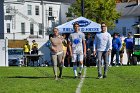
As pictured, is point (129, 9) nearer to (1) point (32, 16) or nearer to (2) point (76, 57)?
(1) point (32, 16)

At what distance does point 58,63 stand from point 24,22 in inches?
2372

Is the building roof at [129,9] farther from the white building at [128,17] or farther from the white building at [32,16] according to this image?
the white building at [32,16]

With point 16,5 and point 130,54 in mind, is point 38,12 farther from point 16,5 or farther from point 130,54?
point 130,54

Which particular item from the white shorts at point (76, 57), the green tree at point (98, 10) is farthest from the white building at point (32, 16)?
the white shorts at point (76, 57)

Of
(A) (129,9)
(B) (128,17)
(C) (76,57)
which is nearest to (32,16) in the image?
(B) (128,17)

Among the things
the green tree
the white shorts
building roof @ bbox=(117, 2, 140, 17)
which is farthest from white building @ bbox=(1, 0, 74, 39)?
the white shorts

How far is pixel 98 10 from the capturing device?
75688mm

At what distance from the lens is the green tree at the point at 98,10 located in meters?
73.8

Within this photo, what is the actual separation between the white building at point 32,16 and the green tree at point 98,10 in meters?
4.45

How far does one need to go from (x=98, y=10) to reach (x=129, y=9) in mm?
17699

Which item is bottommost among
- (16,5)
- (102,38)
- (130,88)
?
(130,88)

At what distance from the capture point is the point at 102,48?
18.8m

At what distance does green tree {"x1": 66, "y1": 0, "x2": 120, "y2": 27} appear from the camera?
73812 mm

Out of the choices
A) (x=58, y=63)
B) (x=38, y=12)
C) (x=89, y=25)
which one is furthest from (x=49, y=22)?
(x=58, y=63)
